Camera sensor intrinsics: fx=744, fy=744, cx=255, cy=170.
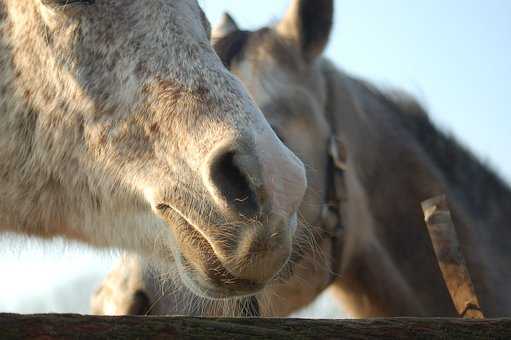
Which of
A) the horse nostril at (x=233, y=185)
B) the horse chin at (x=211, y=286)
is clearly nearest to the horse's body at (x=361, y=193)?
the horse chin at (x=211, y=286)

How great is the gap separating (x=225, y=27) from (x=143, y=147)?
2450mm

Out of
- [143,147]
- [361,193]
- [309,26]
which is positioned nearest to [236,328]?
[143,147]

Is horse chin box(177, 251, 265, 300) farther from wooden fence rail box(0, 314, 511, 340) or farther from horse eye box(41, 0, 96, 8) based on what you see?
horse eye box(41, 0, 96, 8)

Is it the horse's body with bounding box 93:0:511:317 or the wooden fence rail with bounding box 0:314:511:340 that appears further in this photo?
the horse's body with bounding box 93:0:511:317

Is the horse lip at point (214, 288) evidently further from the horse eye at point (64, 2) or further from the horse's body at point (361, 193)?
the horse's body at point (361, 193)

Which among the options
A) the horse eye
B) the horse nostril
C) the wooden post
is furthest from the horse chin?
the wooden post

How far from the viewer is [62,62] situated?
7.58 feet

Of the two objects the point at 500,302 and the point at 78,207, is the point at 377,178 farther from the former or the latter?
the point at 78,207

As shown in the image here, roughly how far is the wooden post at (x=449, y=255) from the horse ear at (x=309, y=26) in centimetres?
132

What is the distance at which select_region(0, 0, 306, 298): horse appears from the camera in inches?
74.6

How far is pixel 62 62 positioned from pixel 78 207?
0.46 m

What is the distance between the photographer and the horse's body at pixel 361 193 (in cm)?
387

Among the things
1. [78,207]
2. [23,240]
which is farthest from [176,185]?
[23,240]

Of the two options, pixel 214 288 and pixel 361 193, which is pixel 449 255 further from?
pixel 214 288
